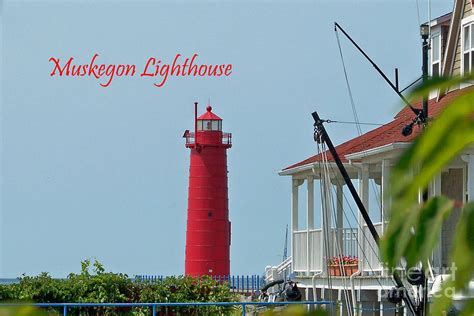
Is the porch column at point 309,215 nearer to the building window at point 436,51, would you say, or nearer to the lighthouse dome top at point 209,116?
the building window at point 436,51

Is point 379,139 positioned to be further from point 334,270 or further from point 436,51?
point 334,270

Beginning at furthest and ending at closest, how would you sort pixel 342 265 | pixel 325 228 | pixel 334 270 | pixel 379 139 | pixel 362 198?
1. pixel 334 270
2. pixel 325 228
3. pixel 362 198
4. pixel 379 139
5. pixel 342 265

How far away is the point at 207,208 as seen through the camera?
4691cm

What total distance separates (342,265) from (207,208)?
24.1m

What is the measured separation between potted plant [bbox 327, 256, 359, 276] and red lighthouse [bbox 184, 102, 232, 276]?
2189 centimetres

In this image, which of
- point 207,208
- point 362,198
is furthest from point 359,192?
point 207,208

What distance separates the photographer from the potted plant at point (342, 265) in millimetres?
23750

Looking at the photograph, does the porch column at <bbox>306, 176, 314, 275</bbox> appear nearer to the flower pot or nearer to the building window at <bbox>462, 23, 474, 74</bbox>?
the flower pot

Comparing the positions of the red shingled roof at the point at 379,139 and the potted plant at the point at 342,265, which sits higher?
the red shingled roof at the point at 379,139

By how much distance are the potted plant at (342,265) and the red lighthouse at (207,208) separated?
2189 cm

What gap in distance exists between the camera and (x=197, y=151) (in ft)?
157

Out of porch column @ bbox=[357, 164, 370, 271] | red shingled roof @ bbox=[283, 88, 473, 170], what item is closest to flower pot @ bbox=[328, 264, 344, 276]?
porch column @ bbox=[357, 164, 370, 271]

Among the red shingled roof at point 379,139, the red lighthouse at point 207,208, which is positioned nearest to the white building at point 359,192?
the red shingled roof at point 379,139

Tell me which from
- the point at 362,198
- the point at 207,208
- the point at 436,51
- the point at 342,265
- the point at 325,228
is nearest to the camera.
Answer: the point at 342,265
